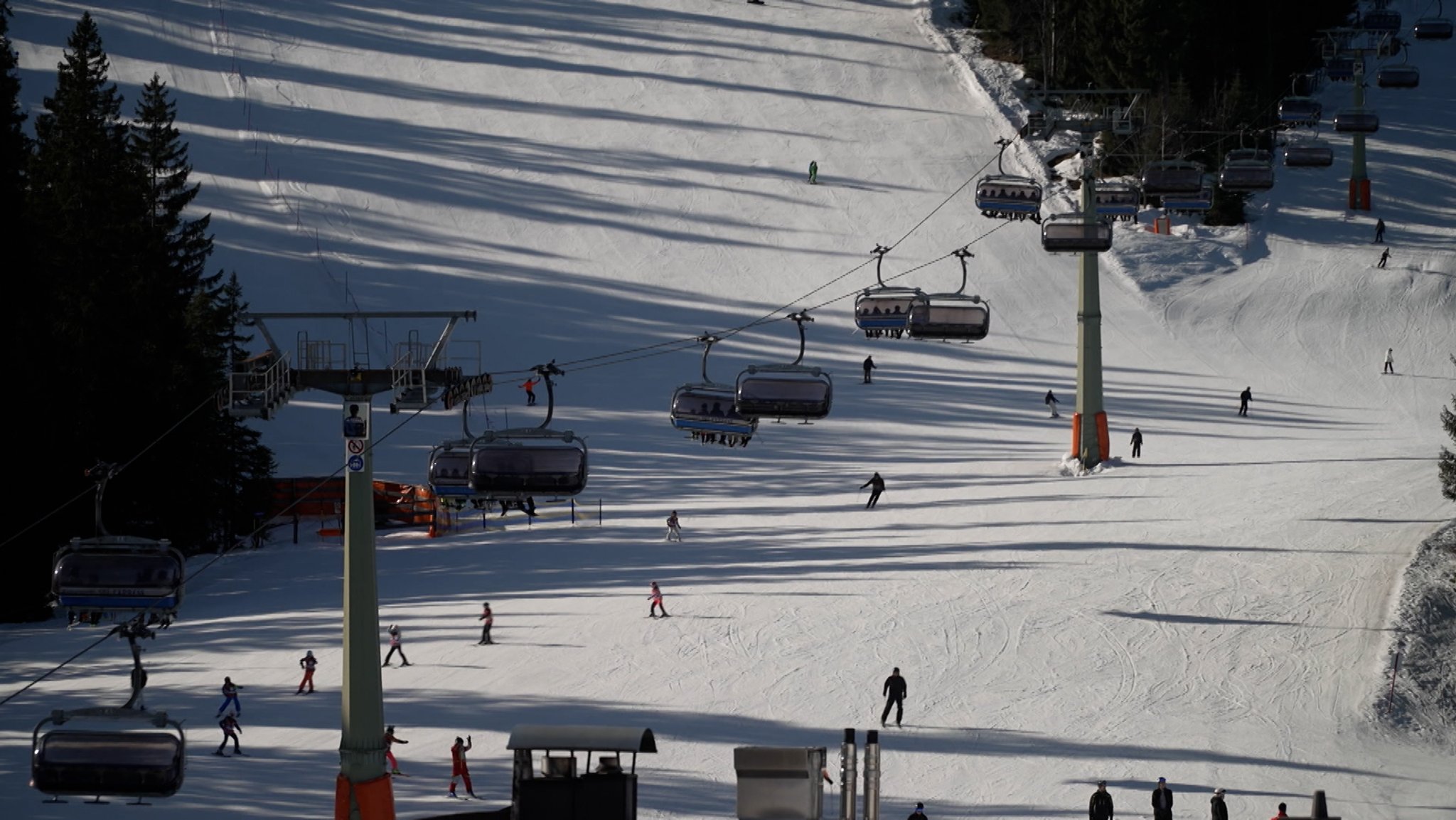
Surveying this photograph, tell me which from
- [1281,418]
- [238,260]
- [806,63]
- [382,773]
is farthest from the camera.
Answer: [806,63]

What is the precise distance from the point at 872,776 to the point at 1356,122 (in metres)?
38.6

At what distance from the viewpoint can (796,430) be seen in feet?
127

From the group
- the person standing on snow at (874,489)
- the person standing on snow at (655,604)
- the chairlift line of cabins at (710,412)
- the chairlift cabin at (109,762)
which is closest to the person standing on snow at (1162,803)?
the chairlift line of cabins at (710,412)

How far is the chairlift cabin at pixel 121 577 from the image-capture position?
52.7 feet

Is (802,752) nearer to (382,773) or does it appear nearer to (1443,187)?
(382,773)

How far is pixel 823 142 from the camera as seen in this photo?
54594 mm

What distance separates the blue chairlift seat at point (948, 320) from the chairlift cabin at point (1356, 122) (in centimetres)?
2229

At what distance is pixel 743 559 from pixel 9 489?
13.3 metres

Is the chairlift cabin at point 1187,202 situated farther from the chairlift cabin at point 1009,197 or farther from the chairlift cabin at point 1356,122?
the chairlift cabin at point 1356,122

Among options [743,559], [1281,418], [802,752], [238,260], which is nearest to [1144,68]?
[1281,418]

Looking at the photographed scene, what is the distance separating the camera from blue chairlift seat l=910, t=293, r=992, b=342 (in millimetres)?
25219

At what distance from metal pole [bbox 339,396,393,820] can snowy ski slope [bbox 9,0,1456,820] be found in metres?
2.94

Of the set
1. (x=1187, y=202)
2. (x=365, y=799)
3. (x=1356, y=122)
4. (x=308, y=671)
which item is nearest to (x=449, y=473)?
(x=365, y=799)

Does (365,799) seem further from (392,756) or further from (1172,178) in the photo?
(1172,178)
